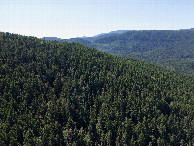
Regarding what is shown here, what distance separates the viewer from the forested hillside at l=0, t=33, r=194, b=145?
88.2 m

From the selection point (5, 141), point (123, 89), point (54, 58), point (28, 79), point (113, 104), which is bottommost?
point (5, 141)

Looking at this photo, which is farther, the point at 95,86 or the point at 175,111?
the point at 95,86

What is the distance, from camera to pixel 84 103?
392ft

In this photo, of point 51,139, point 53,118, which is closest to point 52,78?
point 53,118

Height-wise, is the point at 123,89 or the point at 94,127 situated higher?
the point at 123,89

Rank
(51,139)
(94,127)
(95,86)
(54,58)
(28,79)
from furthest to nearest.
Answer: (54,58), (95,86), (28,79), (94,127), (51,139)

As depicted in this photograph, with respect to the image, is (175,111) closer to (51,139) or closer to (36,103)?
(51,139)

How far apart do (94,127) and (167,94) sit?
7644 centimetres

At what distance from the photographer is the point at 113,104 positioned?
11612 centimetres

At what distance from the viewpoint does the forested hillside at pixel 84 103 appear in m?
88.2

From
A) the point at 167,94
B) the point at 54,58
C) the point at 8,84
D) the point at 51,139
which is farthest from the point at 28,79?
the point at 167,94

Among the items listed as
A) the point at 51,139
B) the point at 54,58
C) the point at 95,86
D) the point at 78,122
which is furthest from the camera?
the point at 54,58

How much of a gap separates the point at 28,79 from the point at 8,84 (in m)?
15.8

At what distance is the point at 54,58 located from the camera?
17325cm
